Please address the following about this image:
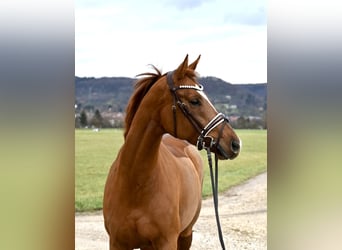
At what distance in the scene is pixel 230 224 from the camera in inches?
239

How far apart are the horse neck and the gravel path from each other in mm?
2620

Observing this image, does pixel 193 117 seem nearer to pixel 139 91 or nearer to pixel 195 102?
pixel 195 102

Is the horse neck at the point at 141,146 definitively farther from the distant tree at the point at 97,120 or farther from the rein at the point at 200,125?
the distant tree at the point at 97,120

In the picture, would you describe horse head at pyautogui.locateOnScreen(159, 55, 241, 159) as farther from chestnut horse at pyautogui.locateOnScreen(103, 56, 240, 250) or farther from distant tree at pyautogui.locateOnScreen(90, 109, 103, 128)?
distant tree at pyautogui.locateOnScreen(90, 109, 103, 128)

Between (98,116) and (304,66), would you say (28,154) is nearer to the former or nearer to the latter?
(304,66)

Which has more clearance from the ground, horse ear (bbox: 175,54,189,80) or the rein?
horse ear (bbox: 175,54,189,80)

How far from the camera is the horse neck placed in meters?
2.41

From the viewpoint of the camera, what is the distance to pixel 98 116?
6.17 meters

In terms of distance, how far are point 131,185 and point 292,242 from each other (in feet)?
3.35

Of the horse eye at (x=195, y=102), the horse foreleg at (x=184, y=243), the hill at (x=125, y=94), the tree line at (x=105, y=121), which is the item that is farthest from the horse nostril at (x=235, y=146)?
the tree line at (x=105, y=121)

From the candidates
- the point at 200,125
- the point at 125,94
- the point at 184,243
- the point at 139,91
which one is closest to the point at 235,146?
the point at 200,125

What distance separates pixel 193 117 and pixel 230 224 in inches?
160

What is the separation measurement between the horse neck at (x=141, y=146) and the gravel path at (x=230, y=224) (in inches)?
103

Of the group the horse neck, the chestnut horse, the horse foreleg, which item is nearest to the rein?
the chestnut horse
